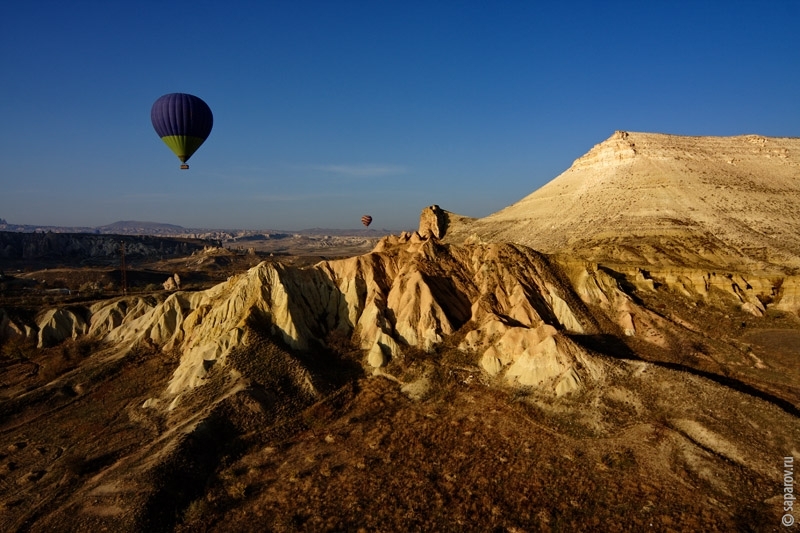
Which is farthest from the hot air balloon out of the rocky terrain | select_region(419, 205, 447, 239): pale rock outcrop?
select_region(419, 205, 447, 239): pale rock outcrop

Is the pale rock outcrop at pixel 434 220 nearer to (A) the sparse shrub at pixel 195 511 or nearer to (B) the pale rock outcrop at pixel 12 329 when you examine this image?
(B) the pale rock outcrop at pixel 12 329

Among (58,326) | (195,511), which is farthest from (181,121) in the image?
(195,511)

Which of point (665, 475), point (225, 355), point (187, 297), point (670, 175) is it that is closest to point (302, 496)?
point (225, 355)

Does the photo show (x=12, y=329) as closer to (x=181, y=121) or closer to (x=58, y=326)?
(x=58, y=326)

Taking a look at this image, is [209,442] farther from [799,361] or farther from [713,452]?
[799,361]

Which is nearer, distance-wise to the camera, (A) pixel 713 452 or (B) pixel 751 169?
(A) pixel 713 452
